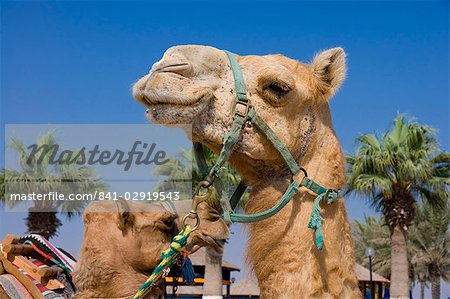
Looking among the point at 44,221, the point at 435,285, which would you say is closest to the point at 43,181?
the point at 44,221

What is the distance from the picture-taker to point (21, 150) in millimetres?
19188

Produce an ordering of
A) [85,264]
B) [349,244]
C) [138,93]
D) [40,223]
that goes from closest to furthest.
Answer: [138,93] < [349,244] < [85,264] < [40,223]

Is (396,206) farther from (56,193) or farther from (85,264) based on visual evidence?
(85,264)

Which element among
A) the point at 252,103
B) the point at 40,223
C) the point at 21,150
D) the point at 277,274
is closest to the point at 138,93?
the point at 252,103

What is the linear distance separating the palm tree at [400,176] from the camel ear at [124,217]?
17093 millimetres

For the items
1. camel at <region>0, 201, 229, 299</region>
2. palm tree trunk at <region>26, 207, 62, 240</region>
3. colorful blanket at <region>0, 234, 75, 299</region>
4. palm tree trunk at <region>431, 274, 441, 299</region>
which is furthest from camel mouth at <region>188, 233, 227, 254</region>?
palm tree trunk at <region>431, 274, 441, 299</region>

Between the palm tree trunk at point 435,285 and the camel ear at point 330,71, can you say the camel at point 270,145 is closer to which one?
the camel ear at point 330,71

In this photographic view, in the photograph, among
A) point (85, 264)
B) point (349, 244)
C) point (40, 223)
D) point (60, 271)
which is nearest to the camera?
point (349, 244)

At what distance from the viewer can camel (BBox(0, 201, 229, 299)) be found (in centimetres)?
523

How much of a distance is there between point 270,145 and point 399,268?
19832 mm

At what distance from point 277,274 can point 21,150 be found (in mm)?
17211

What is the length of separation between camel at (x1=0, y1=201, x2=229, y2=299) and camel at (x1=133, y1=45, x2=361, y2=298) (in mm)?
1947

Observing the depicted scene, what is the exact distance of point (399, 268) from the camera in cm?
2180

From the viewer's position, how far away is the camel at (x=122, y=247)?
5227 millimetres
